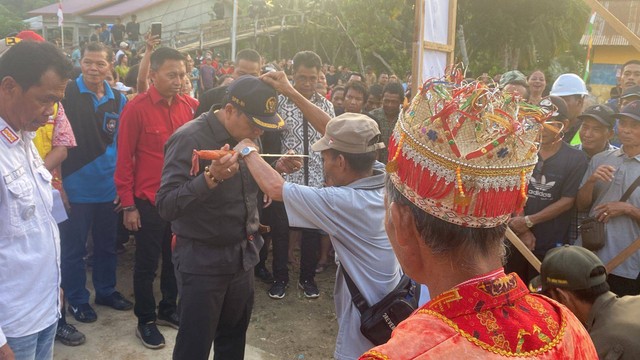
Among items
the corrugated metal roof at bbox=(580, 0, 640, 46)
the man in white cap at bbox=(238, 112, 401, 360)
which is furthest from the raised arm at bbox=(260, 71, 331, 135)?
the corrugated metal roof at bbox=(580, 0, 640, 46)

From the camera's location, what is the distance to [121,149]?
169 inches

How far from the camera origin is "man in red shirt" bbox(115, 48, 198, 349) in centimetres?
421

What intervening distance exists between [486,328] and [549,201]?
3.43 meters

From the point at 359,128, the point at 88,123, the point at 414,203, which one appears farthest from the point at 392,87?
the point at 414,203

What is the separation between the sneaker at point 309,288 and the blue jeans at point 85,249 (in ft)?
5.97

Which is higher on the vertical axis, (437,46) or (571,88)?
(437,46)

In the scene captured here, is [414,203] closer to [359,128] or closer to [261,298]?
[359,128]

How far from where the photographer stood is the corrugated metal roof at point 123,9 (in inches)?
1396

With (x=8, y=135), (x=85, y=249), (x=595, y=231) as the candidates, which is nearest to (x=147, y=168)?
(x=85, y=249)

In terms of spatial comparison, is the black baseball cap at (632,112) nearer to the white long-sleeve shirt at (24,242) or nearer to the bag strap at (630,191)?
the bag strap at (630,191)

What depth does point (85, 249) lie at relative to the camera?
4559 mm

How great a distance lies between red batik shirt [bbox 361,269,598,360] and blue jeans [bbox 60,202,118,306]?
3.94 metres

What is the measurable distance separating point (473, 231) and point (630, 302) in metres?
1.78

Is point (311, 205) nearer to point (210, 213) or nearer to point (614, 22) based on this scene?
point (210, 213)
